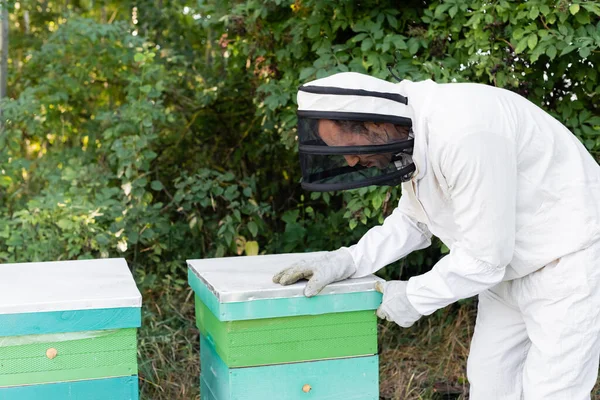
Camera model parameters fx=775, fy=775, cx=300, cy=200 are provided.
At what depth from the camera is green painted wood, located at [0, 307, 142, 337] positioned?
206 centimetres

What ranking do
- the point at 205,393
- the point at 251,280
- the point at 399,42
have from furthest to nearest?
the point at 399,42 → the point at 205,393 → the point at 251,280

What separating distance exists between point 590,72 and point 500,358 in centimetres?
144

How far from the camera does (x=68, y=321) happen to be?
6.88 feet

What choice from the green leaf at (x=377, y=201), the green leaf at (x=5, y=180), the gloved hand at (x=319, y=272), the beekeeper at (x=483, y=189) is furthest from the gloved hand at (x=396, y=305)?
the green leaf at (x=5, y=180)

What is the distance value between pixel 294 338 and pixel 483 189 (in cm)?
71

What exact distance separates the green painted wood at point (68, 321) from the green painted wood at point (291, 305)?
0.80 ft

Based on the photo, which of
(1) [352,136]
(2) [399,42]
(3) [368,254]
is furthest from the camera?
(2) [399,42]

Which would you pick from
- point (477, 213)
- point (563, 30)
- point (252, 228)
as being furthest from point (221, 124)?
point (477, 213)

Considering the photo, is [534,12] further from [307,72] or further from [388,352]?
[388,352]

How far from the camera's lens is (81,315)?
2102 millimetres

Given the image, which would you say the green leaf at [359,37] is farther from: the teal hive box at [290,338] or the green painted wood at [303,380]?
the green painted wood at [303,380]

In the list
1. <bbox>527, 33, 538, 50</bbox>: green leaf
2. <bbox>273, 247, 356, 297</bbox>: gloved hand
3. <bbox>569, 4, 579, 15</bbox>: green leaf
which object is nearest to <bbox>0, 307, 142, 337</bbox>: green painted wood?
<bbox>273, 247, 356, 297</bbox>: gloved hand

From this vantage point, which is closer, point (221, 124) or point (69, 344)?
point (69, 344)

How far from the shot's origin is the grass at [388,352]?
3408 mm
